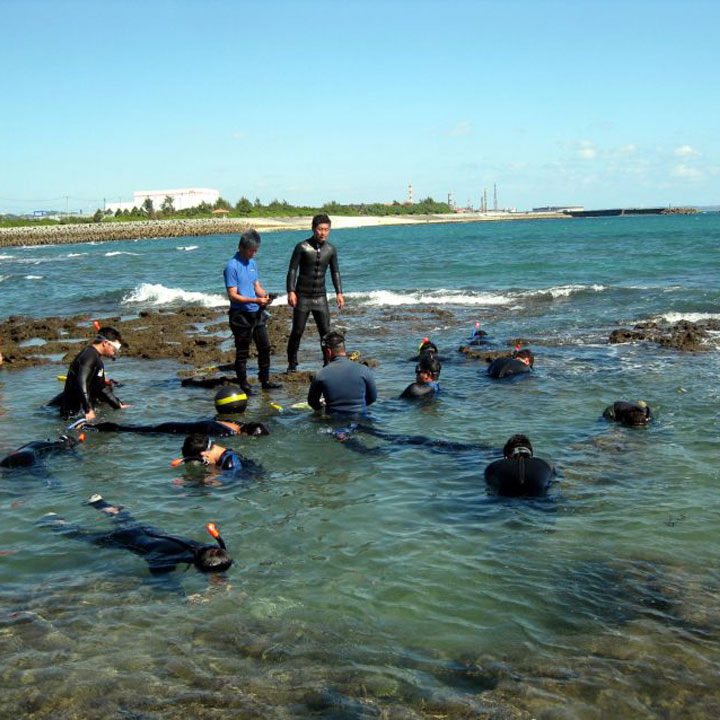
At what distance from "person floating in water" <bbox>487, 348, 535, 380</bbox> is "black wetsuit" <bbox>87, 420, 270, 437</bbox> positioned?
4.53 meters

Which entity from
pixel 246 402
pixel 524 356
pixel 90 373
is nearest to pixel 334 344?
pixel 246 402

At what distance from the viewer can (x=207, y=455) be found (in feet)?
25.8

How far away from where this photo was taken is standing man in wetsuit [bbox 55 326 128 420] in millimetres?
9586

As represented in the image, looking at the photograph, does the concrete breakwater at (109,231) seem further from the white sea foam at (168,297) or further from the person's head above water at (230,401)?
the person's head above water at (230,401)

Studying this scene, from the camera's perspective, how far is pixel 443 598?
5203 mm

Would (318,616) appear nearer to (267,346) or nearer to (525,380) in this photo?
(267,346)

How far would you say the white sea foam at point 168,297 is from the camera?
26.2 m

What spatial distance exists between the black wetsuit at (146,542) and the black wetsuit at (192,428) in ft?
8.36

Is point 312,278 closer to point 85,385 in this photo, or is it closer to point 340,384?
point 340,384

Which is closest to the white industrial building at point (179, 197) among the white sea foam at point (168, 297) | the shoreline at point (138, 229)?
the shoreline at point (138, 229)

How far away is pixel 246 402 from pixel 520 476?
15.3ft

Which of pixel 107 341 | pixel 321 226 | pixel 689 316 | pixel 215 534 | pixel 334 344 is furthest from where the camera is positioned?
pixel 689 316

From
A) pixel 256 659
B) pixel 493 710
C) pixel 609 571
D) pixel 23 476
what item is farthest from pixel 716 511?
pixel 23 476

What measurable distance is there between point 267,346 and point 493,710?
26.4 ft
